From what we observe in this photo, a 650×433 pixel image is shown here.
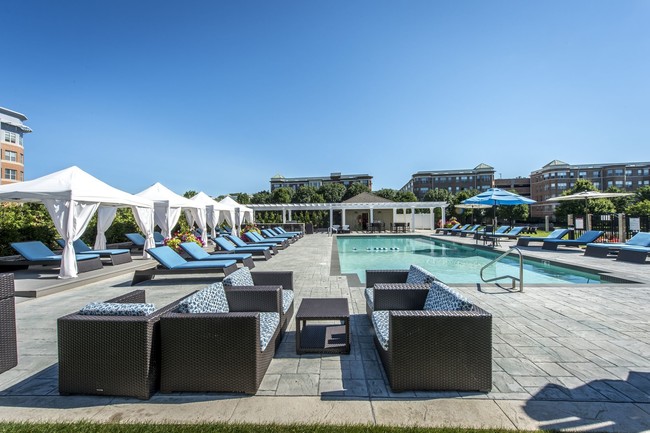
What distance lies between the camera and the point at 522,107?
1220cm

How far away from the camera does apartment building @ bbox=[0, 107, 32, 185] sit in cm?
4284

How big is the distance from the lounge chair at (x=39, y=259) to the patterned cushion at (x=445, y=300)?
8.63 meters

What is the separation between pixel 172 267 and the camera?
7.23m

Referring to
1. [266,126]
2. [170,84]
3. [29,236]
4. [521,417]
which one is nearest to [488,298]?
[521,417]

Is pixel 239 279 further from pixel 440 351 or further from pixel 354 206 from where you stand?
pixel 354 206

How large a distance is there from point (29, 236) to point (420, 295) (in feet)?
42.6

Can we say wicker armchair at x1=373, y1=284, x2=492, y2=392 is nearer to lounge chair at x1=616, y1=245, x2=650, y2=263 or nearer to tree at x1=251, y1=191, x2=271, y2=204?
lounge chair at x1=616, y1=245, x2=650, y2=263

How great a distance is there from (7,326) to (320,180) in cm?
8702

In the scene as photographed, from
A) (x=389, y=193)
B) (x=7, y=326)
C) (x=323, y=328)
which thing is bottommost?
(x=323, y=328)

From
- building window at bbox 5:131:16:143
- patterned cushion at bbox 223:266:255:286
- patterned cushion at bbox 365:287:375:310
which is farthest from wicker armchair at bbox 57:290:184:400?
building window at bbox 5:131:16:143

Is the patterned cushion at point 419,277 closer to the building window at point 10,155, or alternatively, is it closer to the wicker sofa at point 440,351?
the wicker sofa at point 440,351

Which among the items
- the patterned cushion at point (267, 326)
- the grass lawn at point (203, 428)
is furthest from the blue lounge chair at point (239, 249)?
the grass lawn at point (203, 428)

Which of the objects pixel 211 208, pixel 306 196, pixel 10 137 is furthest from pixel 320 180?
pixel 211 208

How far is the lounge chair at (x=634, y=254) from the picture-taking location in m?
9.18
